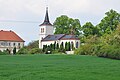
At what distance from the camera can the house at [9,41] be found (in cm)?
11322

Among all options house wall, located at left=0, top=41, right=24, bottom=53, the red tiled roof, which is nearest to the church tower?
the red tiled roof

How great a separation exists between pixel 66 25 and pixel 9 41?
66.5ft

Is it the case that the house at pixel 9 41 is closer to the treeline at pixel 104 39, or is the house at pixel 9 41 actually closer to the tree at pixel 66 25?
the tree at pixel 66 25

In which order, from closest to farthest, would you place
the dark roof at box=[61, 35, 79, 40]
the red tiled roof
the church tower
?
the dark roof at box=[61, 35, 79, 40] → the red tiled roof → the church tower

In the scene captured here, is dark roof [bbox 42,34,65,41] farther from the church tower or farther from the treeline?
the treeline

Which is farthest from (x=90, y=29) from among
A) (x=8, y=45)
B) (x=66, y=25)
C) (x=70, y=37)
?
(x=8, y=45)

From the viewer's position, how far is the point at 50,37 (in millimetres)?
110312

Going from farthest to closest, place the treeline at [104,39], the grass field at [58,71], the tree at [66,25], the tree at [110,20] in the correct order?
the tree at [66,25] → the tree at [110,20] → the treeline at [104,39] → the grass field at [58,71]

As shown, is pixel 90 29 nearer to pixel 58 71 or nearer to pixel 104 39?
pixel 104 39

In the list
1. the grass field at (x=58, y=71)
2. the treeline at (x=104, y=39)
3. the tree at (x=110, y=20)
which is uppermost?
the tree at (x=110, y=20)

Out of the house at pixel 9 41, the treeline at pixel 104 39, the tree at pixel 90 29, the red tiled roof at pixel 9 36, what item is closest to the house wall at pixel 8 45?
the house at pixel 9 41

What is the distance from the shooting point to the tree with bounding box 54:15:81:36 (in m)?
105

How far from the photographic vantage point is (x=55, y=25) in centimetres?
11006

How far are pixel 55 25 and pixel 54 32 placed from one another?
427cm
